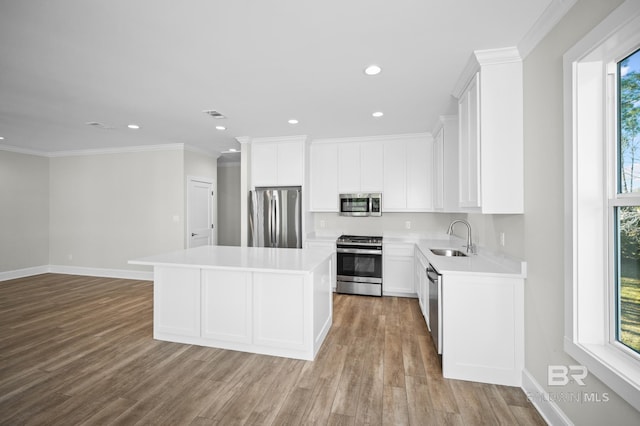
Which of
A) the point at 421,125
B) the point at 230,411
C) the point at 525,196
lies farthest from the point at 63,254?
the point at 525,196

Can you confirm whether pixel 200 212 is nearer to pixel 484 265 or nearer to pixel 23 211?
pixel 23 211

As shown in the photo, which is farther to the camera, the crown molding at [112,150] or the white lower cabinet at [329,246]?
the crown molding at [112,150]

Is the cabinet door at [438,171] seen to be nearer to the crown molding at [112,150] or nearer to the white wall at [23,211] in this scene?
the crown molding at [112,150]

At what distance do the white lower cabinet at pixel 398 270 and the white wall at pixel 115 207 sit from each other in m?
3.71

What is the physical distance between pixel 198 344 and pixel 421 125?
153 inches

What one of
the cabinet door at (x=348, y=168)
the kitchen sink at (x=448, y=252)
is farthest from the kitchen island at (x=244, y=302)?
the cabinet door at (x=348, y=168)

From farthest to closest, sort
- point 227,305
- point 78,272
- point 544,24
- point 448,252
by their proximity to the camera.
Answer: point 78,272 < point 448,252 < point 227,305 < point 544,24

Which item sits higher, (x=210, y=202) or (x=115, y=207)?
(x=210, y=202)

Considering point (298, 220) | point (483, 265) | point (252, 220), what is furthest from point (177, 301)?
point (483, 265)

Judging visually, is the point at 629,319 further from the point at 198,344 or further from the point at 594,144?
the point at 198,344

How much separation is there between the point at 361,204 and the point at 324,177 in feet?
2.61

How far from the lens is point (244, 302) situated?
2.61 m

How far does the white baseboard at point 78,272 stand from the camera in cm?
526

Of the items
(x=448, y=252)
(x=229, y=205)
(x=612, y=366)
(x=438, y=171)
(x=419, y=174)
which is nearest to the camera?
(x=612, y=366)
